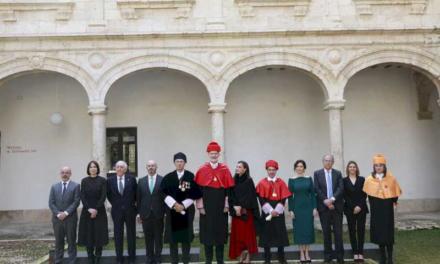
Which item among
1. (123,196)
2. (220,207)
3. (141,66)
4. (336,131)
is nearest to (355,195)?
(220,207)

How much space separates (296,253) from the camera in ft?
27.7

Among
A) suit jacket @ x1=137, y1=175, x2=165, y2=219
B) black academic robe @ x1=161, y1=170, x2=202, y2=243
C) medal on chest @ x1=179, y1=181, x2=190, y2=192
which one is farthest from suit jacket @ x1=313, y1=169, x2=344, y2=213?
suit jacket @ x1=137, y1=175, x2=165, y2=219

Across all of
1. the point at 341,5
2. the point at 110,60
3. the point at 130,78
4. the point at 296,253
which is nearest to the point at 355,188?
the point at 296,253

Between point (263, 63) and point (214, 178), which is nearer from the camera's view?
point (214, 178)

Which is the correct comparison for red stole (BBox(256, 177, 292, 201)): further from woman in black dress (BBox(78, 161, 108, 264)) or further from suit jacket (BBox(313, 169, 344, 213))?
woman in black dress (BBox(78, 161, 108, 264))

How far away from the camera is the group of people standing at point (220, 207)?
7.72 m

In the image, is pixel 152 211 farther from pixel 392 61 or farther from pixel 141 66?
pixel 392 61

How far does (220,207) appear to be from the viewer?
7.72m

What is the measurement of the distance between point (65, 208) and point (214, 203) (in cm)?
250

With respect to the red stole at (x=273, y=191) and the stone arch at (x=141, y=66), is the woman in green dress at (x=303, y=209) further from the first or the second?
the stone arch at (x=141, y=66)

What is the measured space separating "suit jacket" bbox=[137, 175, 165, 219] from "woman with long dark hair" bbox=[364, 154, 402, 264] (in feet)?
11.3

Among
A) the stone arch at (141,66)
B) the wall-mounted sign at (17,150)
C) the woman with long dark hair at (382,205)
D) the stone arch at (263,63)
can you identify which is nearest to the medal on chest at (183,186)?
the woman with long dark hair at (382,205)

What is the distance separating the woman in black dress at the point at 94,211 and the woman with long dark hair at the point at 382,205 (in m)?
4.43

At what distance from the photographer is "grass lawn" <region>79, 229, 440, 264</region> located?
337 inches
